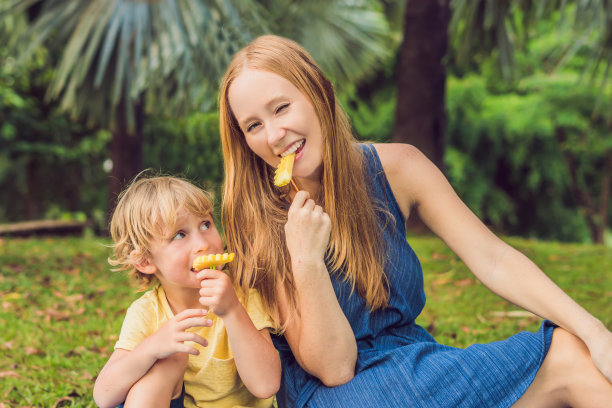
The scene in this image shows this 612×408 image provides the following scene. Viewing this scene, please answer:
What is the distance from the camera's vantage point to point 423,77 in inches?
244

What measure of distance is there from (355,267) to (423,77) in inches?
182

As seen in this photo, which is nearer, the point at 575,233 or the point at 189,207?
the point at 189,207

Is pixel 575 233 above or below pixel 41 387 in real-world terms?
below

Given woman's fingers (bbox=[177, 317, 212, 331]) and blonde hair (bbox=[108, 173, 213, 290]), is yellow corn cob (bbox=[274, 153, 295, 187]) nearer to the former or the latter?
blonde hair (bbox=[108, 173, 213, 290])

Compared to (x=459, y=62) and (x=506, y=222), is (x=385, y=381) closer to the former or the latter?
(x=459, y=62)

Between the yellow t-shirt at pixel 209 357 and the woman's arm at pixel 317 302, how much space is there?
0.22 m

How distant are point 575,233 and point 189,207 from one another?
11.4 meters

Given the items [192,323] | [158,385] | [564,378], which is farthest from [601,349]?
[158,385]

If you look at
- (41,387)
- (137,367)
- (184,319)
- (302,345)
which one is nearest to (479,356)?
(302,345)

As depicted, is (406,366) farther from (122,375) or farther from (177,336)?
(122,375)

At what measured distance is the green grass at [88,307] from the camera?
2.82m

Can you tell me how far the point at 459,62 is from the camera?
5.54 m

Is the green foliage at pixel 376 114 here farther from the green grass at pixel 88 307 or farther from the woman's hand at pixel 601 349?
the woman's hand at pixel 601 349

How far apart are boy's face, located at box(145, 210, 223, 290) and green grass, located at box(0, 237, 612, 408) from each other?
928 millimetres
